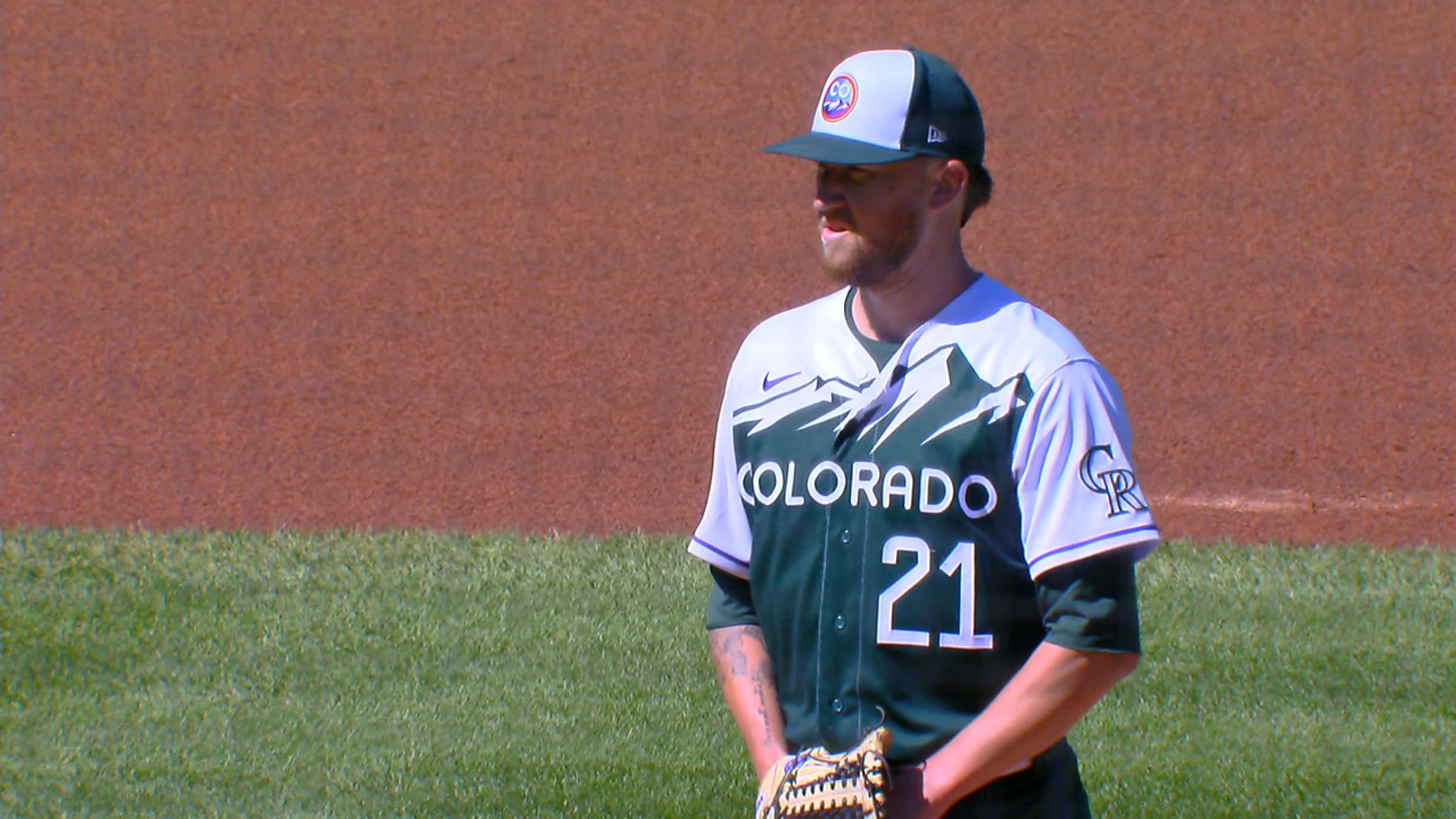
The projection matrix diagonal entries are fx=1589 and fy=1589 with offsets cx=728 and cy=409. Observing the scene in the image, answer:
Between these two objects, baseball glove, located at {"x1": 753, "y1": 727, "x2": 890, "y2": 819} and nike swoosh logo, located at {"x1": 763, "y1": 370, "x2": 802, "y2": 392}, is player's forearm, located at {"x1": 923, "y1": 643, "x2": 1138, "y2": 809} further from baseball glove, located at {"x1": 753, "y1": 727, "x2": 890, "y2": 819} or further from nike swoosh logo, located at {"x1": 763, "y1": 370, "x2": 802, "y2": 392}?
nike swoosh logo, located at {"x1": 763, "y1": 370, "x2": 802, "y2": 392}

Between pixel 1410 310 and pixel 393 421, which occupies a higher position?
pixel 1410 310

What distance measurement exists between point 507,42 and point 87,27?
292cm

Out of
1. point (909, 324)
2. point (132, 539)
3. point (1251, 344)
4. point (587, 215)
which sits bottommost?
point (132, 539)

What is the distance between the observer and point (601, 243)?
1056 centimetres

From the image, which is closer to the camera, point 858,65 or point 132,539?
point 858,65

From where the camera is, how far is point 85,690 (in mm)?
6230

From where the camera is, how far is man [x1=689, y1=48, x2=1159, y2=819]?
204 cm

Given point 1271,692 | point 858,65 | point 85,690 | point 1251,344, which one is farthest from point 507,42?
point 858,65

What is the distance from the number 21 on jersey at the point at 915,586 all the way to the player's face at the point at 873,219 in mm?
377

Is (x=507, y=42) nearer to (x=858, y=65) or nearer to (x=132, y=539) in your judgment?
(x=132, y=539)

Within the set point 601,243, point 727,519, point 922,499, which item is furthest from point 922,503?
point 601,243

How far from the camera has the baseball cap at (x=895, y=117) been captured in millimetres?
2189

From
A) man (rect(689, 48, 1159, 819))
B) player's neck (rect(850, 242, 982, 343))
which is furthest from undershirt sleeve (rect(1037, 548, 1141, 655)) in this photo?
player's neck (rect(850, 242, 982, 343))

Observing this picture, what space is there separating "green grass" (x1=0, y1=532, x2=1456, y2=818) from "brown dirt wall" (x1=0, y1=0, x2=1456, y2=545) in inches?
66.5
